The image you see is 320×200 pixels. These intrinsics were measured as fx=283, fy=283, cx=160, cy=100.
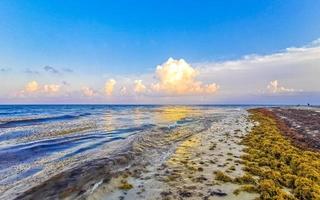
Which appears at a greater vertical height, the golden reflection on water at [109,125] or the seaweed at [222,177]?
the seaweed at [222,177]

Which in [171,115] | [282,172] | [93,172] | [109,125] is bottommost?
[171,115]

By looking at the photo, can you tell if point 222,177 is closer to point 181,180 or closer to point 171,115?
point 181,180

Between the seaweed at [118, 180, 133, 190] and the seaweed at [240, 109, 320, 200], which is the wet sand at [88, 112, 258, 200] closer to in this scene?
the seaweed at [118, 180, 133, 190]

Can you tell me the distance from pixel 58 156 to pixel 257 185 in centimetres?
971

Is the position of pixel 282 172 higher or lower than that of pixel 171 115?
higher

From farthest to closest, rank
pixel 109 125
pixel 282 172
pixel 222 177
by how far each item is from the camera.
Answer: pixel 109 125 → pixel 282 172 → pixel 222 177

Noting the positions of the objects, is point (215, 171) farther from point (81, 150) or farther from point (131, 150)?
point (81, 150)

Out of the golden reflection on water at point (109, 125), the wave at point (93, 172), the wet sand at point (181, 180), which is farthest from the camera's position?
the golden reflection on water at point (109, 125)

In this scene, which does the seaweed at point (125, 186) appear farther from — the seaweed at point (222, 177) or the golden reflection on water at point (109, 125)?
the golden reflection on water at point (109, 125)

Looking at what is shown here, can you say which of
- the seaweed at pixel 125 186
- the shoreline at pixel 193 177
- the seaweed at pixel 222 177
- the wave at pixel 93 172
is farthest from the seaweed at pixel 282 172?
the wave at pixel 93 172

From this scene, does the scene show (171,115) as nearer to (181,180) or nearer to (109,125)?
(109,125)

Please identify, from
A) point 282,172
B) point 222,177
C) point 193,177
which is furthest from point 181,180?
point 282,172

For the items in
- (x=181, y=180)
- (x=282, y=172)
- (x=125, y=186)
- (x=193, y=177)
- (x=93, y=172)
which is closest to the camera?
(x=125, y=186)

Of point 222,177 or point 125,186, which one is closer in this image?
point 125,186
